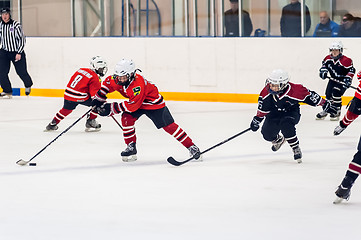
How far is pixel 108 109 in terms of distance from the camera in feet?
20.6

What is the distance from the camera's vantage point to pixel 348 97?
9.82 meters

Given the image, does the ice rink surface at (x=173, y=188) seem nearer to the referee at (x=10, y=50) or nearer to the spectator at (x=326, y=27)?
the spectator at (x=326, y=27)

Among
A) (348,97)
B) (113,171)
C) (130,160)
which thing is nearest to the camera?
(113,171)

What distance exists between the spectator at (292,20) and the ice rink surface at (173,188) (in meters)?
2.29

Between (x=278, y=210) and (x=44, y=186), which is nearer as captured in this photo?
(x=278, y=210)

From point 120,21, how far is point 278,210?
7602mm

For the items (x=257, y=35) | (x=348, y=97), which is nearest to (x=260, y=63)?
(x=257, y=35)

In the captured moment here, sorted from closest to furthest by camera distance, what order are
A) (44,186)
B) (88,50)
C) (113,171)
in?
1. (44,186)
2. (113,171)
3. (88,50)

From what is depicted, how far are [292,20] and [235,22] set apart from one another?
0.77 m

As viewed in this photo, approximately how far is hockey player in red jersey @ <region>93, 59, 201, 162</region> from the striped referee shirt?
523 centimetres

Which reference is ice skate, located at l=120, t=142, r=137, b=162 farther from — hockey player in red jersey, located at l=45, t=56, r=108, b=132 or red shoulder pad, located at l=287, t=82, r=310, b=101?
hockey player in red jersey, located at l=45, t=56, r=108, b=132

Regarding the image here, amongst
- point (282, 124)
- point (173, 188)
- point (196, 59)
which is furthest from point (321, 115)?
point (173, 188)

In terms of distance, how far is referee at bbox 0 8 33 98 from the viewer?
11.4 meters

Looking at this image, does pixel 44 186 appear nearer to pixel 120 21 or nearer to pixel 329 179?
pixel 329 179
